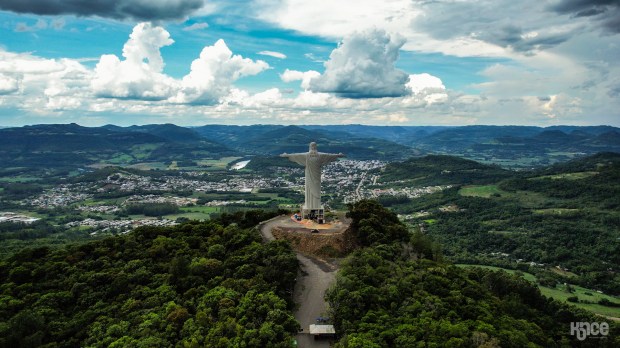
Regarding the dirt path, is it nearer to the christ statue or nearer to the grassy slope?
the christ statue

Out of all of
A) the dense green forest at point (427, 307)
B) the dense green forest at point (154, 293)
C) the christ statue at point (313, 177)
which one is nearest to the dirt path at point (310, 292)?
the dense green forest at point (154, 293)

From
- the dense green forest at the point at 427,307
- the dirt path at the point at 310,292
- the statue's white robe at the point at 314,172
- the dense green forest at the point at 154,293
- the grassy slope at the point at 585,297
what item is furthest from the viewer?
the grassy slope at the point at 585,297

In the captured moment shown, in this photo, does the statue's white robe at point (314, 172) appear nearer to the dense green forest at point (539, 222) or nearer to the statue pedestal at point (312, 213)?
the statue pedestal at point (312, 213)

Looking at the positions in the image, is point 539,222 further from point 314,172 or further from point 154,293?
point 154,293

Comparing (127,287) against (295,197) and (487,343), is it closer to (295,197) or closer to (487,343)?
(487,343)

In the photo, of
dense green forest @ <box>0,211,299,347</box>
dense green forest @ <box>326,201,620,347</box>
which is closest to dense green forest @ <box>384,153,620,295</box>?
dense green forest @ <box>326,201,620,347</box>

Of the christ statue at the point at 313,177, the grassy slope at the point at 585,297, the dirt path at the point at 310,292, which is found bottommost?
the grassy slope at the point at 585,297

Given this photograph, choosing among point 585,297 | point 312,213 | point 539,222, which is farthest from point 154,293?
point 539,222

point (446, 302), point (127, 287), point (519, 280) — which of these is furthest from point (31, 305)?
point (519, 280)
